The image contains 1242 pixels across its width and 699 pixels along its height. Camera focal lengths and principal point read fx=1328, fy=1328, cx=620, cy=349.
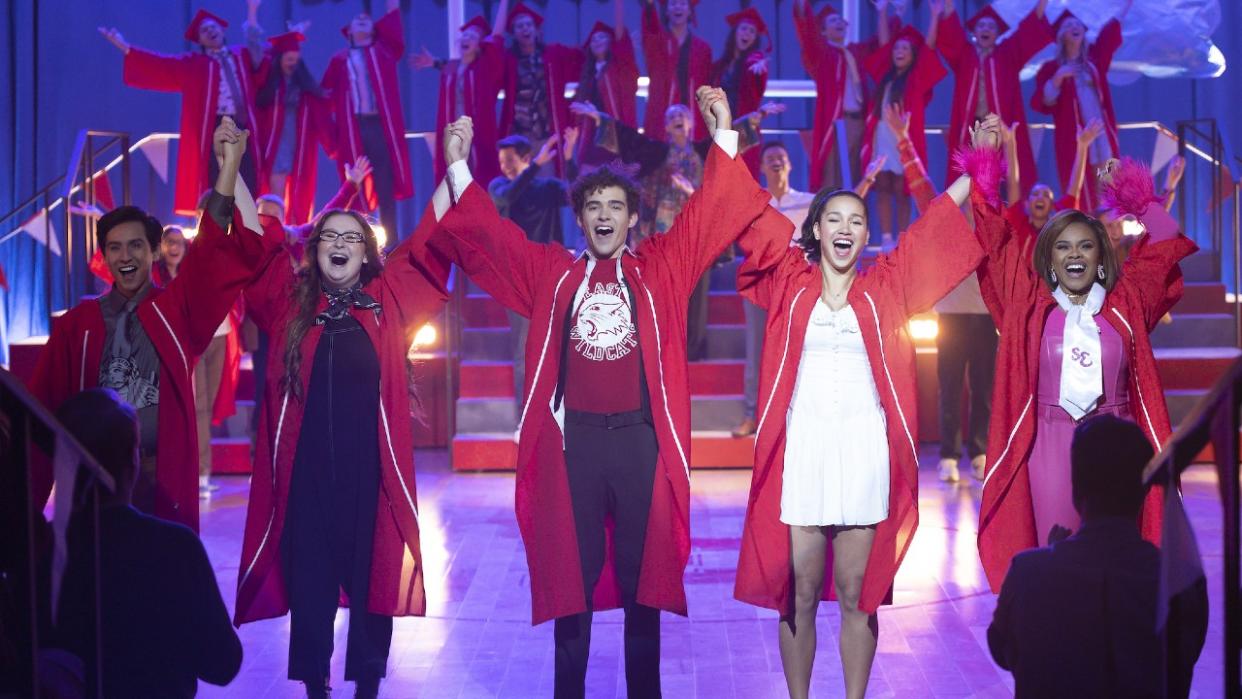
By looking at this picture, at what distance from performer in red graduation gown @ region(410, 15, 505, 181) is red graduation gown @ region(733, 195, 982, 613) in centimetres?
529

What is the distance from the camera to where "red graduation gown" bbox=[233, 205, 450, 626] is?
12.0ft

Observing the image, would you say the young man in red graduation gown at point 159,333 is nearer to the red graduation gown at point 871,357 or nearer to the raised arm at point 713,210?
the raised arm at point 713,210

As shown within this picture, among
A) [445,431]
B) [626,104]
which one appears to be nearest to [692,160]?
[626,104]

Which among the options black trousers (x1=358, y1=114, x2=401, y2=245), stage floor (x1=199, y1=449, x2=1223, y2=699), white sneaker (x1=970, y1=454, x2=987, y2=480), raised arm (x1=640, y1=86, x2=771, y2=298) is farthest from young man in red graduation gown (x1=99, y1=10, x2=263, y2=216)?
raised arm (x1=640, y1=86, x2=771, y2=298)

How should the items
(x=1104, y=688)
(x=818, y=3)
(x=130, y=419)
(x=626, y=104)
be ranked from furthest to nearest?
(x=818, y=3) < (x=626, y=104) < (x=130, y=419) < (x=1104, y=688)

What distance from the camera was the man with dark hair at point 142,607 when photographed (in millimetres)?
2393

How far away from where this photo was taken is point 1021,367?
3797 millimetres

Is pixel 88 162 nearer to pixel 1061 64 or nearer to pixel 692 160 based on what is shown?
pixel 692 160

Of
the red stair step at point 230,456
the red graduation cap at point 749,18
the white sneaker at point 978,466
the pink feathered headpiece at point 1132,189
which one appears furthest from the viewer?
the red graduation cap at point 749,18

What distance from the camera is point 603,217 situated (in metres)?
3.57

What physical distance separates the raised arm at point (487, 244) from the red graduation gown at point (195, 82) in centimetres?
548

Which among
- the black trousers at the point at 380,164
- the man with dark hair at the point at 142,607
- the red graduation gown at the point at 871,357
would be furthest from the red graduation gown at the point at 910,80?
the man with dark hair at the point at 142,607

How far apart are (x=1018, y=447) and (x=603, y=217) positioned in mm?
1356

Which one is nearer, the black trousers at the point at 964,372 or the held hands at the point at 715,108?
the held hands at the point at 715,108
